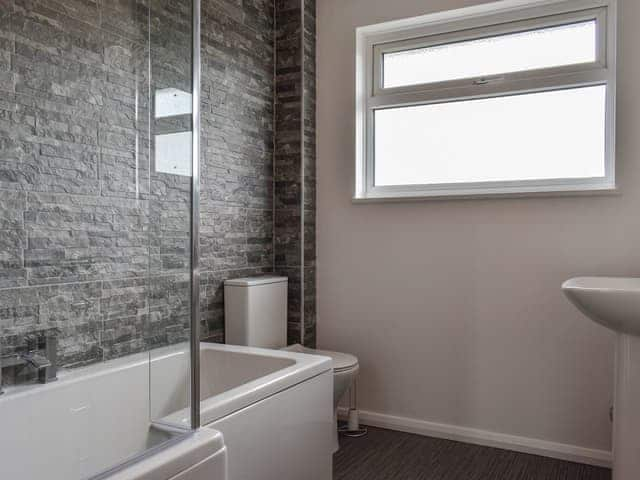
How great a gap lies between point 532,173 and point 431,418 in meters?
1.36

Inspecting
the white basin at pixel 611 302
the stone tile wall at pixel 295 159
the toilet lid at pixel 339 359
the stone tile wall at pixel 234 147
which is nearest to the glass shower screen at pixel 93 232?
the stone tile wall at pixel 234 147

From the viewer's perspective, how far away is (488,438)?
2.74m

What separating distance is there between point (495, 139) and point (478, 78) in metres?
0.33

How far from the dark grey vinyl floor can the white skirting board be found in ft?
0.12

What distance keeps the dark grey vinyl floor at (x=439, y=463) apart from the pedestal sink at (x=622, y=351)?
17.7 inches

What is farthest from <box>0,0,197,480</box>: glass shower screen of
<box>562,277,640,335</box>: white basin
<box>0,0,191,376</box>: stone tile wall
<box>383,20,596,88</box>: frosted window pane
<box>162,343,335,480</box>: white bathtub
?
<box>383,20,596,88</box>: frosted window pane

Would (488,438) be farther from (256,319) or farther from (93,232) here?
(93,232)

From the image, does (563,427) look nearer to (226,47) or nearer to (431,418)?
(431,418)

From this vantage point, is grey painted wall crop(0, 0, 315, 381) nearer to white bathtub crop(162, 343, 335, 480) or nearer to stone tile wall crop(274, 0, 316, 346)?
white bathtub crop(162, 343, 335, 480)

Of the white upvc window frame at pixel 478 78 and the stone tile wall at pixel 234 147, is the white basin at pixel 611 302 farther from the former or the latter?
the stone tile wall at pixel 234 147

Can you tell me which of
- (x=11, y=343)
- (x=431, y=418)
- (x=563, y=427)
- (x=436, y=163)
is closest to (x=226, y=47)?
(x=436, y=163)

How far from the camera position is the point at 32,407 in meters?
1.60

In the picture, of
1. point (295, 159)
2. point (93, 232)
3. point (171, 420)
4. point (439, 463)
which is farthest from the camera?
point (295, 159)

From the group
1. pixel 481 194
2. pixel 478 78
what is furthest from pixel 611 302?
pixel 478 78
